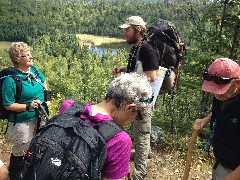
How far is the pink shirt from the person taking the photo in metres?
1.94

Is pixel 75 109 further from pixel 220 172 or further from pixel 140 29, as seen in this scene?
pixel 140 29

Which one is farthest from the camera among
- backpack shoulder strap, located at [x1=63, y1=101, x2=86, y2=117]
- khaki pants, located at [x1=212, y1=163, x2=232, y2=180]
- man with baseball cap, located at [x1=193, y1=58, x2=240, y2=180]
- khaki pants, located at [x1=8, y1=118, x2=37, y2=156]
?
khaki pants, located at [x1=8, y1=118, x2=37, y2=156]

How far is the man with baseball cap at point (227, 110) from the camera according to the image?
2.74m

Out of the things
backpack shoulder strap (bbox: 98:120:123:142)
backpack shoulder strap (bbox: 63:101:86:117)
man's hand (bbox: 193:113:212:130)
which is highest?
backpack shoulder strap (bbox: 63:101:86:117)

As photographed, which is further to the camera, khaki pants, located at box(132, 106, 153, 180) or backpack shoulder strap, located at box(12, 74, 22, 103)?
khaki pants, located at box(132, 106, 153, 180)

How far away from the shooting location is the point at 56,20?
6590 inches

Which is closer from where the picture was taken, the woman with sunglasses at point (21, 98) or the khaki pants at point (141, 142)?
the woman with sunglasses at point (21, 98)

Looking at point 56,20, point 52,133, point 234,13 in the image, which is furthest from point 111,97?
point 56,20

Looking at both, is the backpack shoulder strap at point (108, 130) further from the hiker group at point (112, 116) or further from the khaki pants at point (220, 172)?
the khaki pants at point (220, 172)

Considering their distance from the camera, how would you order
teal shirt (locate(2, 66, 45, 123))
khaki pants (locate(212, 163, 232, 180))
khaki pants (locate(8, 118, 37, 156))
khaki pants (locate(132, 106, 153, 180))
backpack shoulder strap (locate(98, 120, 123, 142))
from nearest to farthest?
1. backpack shoulder strap (locate(98, 120, 123, 142))
2. khaki pants (locate(212, 163, 232, 180))
3. teal shirt (locate(2, 66, 45, 123))
4. khaki pants (locate(8, 118, 37, 156))
5. khaki pants (locate(132, 106, 153, 180))

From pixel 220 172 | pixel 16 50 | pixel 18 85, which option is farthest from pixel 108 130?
pixel 16 50

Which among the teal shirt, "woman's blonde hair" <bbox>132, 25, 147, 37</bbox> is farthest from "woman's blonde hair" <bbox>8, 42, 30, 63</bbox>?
"woman's blonde hair" <bbox>132, 25, 147, 37</bbox>

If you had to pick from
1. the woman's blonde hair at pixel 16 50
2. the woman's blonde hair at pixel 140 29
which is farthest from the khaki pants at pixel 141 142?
the woman's blonde hair at pixel 16 50

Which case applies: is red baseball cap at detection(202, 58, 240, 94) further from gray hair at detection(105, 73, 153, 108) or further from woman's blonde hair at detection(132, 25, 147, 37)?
woman's blonde hair at detection(132, 25, 147, 37)
